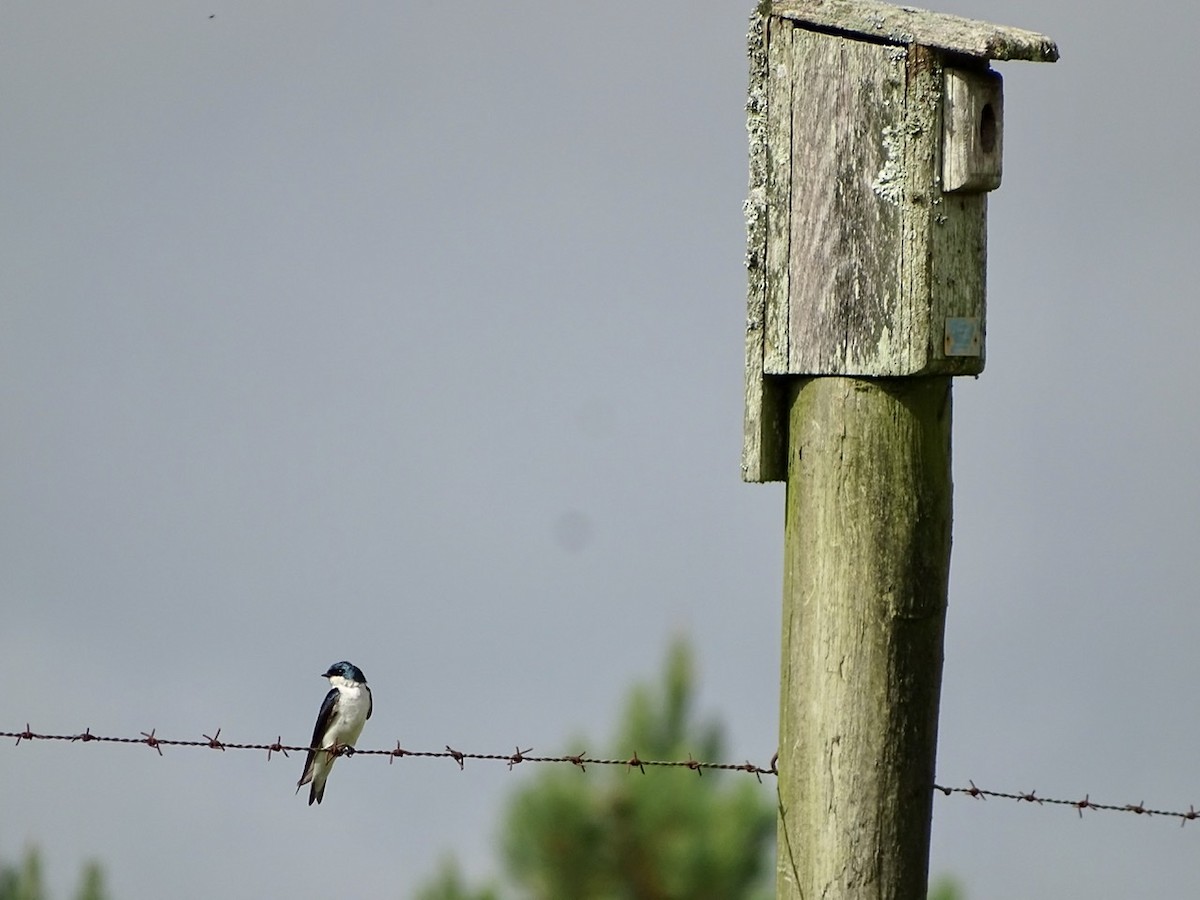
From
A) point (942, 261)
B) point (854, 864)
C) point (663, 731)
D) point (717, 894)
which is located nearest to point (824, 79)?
point (942, 261)

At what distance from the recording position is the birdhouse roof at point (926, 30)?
137 inches

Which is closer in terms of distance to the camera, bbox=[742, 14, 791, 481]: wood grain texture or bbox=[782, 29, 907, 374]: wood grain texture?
bbox=[782, 29, 907, 374]: wood grain texture

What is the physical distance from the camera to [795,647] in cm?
358

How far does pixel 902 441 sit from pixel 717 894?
5940 millimetres

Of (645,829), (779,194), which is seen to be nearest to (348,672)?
(645,829)

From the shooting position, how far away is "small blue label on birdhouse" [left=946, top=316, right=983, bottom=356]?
3.50 metres

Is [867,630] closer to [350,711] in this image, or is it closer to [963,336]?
[963,336]

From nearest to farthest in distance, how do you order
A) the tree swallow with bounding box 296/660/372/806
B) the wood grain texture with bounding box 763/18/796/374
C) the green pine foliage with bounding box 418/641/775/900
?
the wood grain texture with bounding box 763/18/796/374 → the tree swallow with bounding box 296/660/372/806 → the green pine foliage with bounding box 418/641/775/900

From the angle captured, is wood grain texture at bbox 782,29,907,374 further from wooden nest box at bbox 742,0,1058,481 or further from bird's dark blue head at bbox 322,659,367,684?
bird's dark blue head at bbox 322,659,367,684

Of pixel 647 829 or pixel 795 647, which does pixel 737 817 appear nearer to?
pixel 647 829

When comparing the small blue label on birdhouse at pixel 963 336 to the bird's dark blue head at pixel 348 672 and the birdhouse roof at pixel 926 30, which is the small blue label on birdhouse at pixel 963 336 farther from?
the bird's dark blue head at pixel 348 672

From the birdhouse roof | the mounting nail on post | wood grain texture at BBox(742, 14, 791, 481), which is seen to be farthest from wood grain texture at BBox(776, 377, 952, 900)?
the birdhouse roof

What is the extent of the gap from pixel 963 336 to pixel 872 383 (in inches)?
8.8

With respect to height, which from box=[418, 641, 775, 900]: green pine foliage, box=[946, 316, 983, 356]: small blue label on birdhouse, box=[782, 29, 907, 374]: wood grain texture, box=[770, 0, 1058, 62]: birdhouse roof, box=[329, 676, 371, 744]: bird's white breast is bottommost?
box=[418, 641, 775, 900]: green pine foliage
